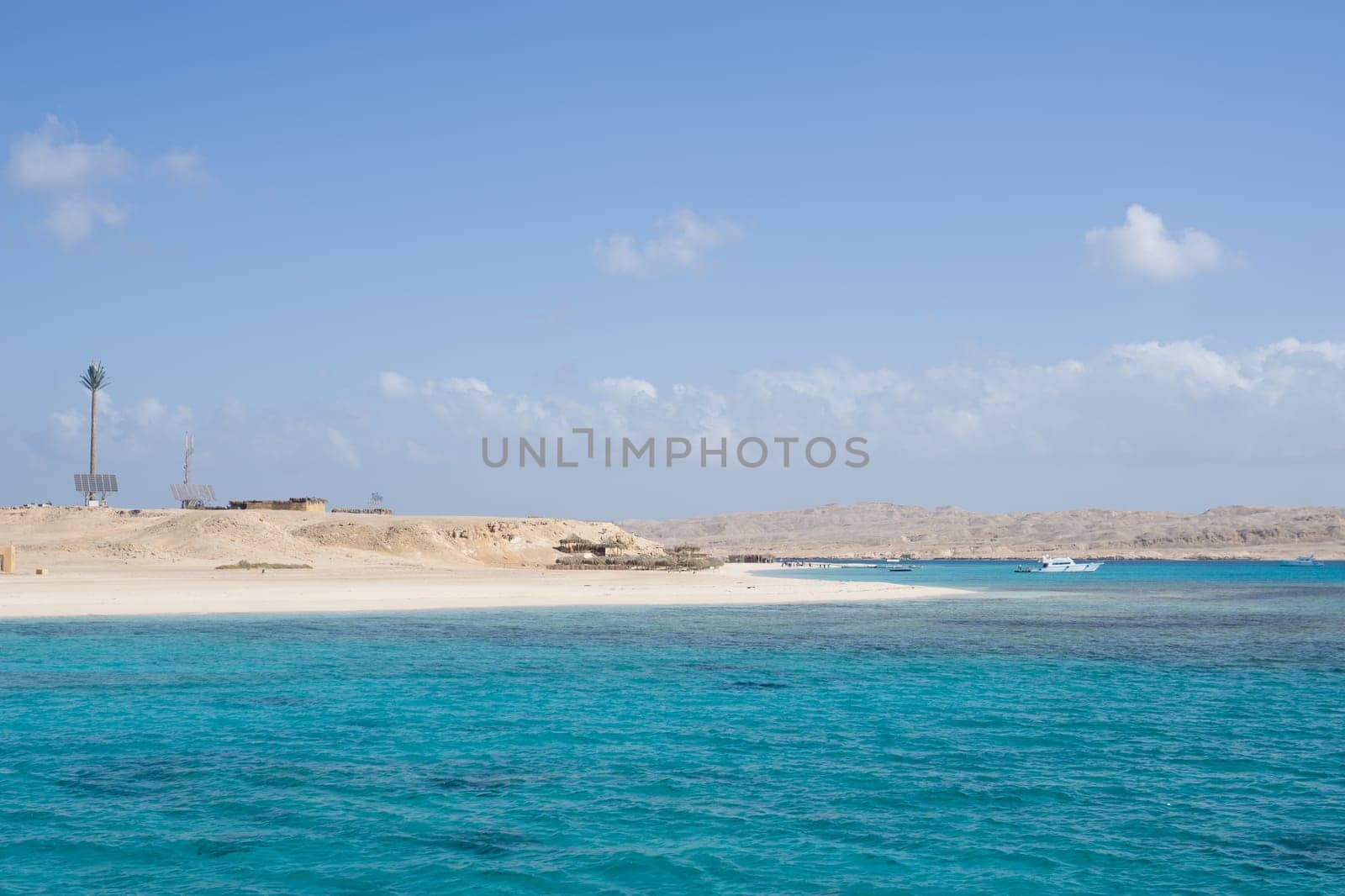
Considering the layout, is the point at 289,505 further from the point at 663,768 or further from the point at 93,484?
the point at 663,768

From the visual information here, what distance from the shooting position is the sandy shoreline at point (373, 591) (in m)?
50.0

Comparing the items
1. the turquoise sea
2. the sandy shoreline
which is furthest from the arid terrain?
the turquoise sea

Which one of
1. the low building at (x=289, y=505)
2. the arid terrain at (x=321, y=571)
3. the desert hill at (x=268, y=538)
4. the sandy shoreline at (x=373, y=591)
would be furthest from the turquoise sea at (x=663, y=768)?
the low building at (x=289, y=505)

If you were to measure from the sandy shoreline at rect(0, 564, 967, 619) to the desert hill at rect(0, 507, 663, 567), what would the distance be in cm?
881

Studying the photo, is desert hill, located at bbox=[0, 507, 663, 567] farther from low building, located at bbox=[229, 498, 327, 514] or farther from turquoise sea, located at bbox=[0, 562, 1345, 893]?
turquoise sea, located at bbox=[0, 562, 1345, 893]

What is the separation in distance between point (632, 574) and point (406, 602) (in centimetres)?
3619

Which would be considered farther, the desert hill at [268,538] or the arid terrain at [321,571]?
the desert hill at [268,538]

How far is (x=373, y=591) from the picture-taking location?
61062 millimetres

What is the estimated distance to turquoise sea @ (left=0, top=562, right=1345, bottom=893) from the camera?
43.5 ft

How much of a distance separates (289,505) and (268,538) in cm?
2982

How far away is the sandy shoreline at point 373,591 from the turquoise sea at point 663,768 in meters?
14.9

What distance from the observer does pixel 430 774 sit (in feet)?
58.3

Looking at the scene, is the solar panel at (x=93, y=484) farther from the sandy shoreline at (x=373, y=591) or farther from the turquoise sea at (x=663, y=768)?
the turquoise sea at (x=663, y=768)

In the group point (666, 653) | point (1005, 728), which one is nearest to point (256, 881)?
point (1005, 728)
